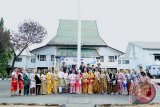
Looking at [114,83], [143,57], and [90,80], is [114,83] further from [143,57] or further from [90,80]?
[143,57]

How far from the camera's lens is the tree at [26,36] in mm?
64438

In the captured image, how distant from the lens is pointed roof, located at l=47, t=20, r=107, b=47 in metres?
50.1

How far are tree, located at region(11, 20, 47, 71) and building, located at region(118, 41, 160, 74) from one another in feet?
52.2

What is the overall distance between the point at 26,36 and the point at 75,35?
17075 mm

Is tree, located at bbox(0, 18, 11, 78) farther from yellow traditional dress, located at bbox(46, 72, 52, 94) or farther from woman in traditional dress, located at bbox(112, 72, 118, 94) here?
woman in traditional dress, located at bbox(112, 72, 118, 94)

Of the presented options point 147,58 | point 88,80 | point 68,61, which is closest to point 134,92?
point 88,80

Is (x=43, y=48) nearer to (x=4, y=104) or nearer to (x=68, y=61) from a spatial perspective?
(x=68, y=61)

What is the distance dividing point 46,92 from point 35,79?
3.38 ft

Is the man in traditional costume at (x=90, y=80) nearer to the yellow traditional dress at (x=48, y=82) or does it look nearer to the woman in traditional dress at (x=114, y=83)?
the woman in traditional dress at (x=114, y=83)

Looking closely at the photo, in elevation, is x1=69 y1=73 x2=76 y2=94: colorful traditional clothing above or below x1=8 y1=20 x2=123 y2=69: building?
below

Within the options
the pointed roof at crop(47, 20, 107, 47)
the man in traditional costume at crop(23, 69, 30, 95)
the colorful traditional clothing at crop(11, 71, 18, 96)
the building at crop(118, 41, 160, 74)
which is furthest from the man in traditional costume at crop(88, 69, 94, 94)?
the building at crop(118, 41, 160, 74)

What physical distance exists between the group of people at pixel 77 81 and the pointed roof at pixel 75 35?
1094 inches

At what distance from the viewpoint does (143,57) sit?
2522 inches

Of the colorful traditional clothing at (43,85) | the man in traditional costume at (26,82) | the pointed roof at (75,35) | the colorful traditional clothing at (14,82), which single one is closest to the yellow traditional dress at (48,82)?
the colorful traditional clothing at (43,85)
